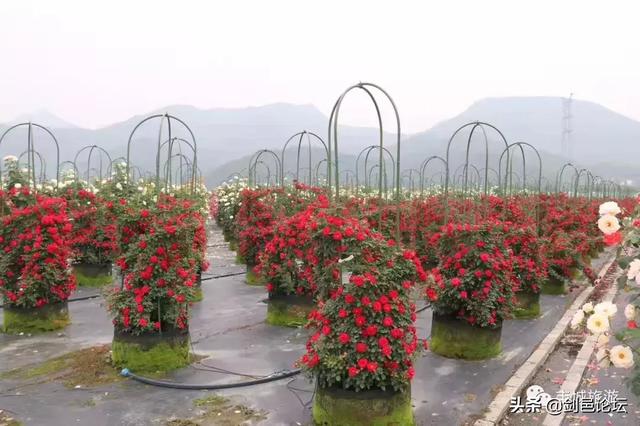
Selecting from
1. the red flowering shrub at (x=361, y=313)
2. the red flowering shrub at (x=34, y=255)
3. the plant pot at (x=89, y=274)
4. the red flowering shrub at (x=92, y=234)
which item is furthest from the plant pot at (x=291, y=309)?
the plant pot at (x=89, y=274)

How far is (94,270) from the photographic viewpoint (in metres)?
10.4

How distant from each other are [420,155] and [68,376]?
101 metres

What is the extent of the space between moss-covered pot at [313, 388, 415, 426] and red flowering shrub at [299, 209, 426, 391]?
0.06m

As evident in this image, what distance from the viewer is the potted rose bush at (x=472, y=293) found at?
6.16 m

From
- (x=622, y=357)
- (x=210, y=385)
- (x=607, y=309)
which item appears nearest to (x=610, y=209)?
(x=607, y=309)

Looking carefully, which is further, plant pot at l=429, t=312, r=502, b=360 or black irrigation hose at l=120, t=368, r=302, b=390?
plant pot at l=429, t=312, r=502, b=360

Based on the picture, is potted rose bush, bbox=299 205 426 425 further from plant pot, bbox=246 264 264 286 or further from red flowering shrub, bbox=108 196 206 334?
plant pot, bbox=246 264 264 286

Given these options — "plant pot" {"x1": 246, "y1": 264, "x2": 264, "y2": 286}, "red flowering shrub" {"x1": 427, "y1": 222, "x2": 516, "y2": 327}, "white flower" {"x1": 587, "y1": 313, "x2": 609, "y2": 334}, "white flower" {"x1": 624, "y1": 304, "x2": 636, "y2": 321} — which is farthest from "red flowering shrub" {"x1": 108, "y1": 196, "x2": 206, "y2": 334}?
"plant pot" {"x1": 246, "y1": 264, "x2": 264, "y2": 286}

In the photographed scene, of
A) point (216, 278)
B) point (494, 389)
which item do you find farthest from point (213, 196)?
point (494, 389)

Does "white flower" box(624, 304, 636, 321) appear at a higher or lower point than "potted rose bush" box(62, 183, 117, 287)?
higher

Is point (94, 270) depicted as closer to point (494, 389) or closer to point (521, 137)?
point (494, 389)

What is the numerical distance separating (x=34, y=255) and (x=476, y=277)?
18.6ft

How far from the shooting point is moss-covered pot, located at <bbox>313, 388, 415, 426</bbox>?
163 inches

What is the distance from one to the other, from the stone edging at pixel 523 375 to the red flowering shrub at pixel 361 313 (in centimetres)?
95
